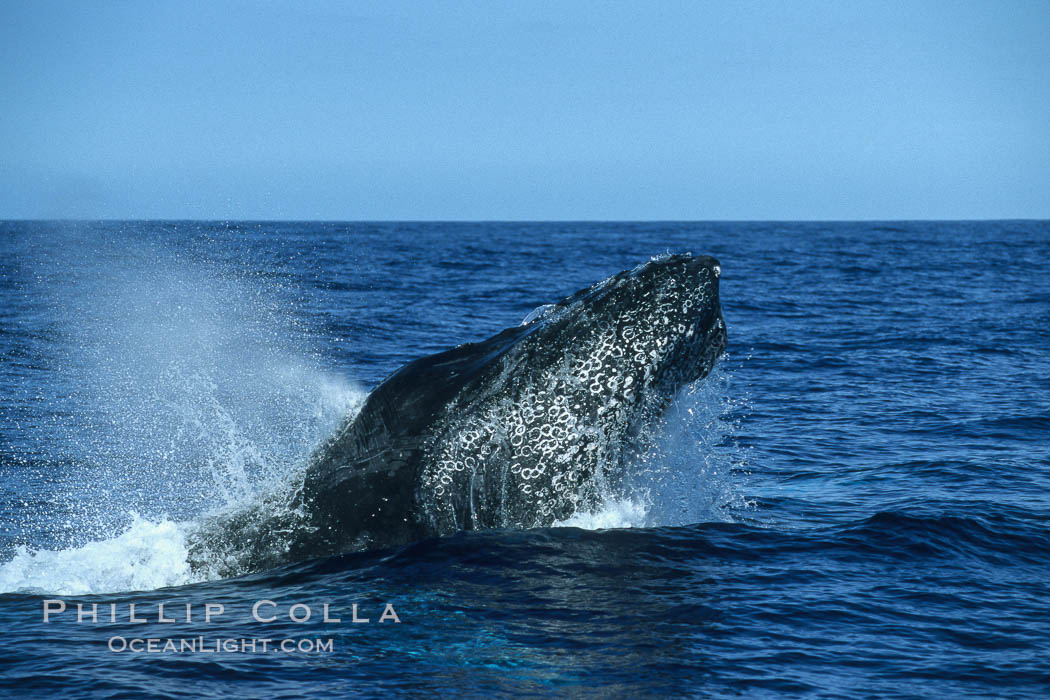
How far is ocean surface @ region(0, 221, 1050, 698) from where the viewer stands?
22.0ft

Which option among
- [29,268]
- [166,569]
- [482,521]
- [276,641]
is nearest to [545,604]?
[482,521]

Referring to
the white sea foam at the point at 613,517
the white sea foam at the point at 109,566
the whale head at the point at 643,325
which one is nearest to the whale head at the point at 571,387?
the whale head at the point at 643,325

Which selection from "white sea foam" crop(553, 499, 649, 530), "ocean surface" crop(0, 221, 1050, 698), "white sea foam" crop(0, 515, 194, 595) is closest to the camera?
"ocean surface" crop(0, 221, 1050, 698)

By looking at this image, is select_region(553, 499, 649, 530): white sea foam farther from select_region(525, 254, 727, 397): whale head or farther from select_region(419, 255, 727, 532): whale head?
select_region(525, 254, 727, 397): whale head

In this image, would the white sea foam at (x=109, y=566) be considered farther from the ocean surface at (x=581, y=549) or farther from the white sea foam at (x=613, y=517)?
the white sea foam at (x=613, y=517)

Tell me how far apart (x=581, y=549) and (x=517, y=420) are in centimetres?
139

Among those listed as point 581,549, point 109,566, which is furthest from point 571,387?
point 109,566

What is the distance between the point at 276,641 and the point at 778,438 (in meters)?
9.24

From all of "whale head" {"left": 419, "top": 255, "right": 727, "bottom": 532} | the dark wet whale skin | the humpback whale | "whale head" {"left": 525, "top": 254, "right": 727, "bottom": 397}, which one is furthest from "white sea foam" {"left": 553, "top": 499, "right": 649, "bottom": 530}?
"whale head" {"left": 525, "top": 254, "right": 727, "bottom": 397}

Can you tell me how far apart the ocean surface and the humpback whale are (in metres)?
0.29

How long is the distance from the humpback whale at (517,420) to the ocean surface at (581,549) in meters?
0.29

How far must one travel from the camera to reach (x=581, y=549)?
8695 mm

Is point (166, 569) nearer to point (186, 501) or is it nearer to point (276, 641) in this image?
point (276, 641)

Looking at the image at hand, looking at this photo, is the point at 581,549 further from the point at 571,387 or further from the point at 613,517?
the point at 571,387
